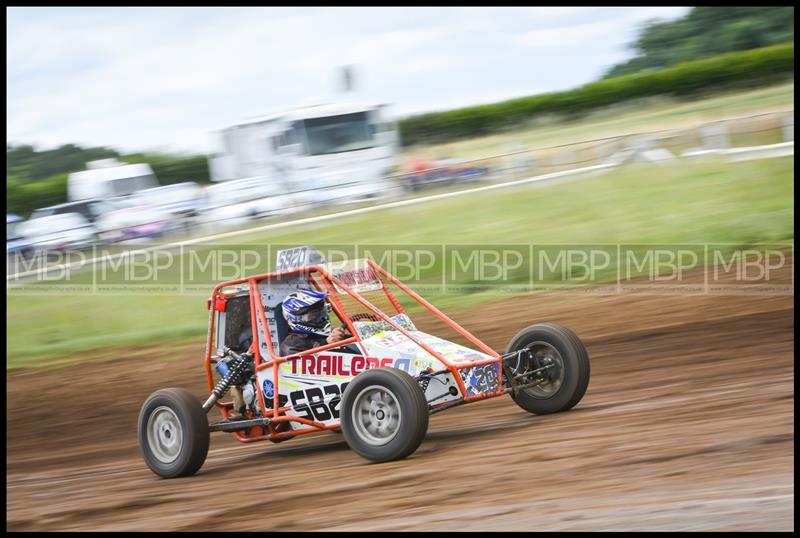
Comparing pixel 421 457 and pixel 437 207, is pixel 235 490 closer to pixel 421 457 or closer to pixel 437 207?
pixel 421 457

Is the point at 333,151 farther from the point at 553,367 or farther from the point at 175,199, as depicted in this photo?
the point at 553,367

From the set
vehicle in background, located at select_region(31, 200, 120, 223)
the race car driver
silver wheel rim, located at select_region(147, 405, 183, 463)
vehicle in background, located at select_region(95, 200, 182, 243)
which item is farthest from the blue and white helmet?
vehicle in background, located at select_region(31, 200, 120, 223)

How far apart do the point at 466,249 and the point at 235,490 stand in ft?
27.3

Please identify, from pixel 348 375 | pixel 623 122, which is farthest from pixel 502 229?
pixel 623 122

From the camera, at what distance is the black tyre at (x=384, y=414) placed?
5707 mm

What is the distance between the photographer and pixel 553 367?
6.63m

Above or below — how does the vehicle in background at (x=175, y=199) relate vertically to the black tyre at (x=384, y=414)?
above

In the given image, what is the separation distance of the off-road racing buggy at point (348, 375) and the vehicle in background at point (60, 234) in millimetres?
9484

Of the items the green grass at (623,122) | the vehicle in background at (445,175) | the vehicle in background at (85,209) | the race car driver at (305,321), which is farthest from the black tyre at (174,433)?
the green grass at (623,122)

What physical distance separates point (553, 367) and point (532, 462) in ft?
4.42

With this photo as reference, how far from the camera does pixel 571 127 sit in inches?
1040

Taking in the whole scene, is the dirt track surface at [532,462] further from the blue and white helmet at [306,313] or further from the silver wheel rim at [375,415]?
the blue and white helmet at [306,313]

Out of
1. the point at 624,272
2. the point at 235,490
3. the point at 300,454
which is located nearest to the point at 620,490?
the point at 235,490

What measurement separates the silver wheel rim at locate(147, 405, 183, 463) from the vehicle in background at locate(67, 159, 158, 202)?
15205 millimetres
